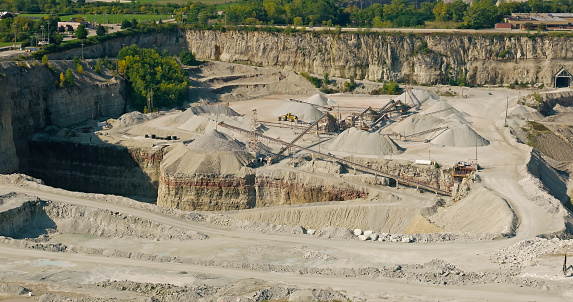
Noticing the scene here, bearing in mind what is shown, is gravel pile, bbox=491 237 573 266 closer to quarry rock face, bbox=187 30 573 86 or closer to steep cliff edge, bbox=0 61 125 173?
steep cliff edge, bbox=0 61 125 173

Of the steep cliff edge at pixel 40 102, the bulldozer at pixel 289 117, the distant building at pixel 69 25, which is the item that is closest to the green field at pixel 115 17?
the distant building at pixel 69 25

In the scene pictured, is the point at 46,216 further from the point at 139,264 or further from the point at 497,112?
the point at 497,112

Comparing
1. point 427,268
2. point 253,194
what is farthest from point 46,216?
point 427,268

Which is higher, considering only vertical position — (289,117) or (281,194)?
(289,117)

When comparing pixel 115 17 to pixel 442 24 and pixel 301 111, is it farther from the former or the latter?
pixel 301 111

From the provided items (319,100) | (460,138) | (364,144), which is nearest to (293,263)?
(364,144)

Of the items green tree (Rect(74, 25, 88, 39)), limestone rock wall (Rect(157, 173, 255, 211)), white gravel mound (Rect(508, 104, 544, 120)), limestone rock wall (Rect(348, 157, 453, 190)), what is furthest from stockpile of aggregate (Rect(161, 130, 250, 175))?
green tree (Rect(74, 25, 88, 39))
